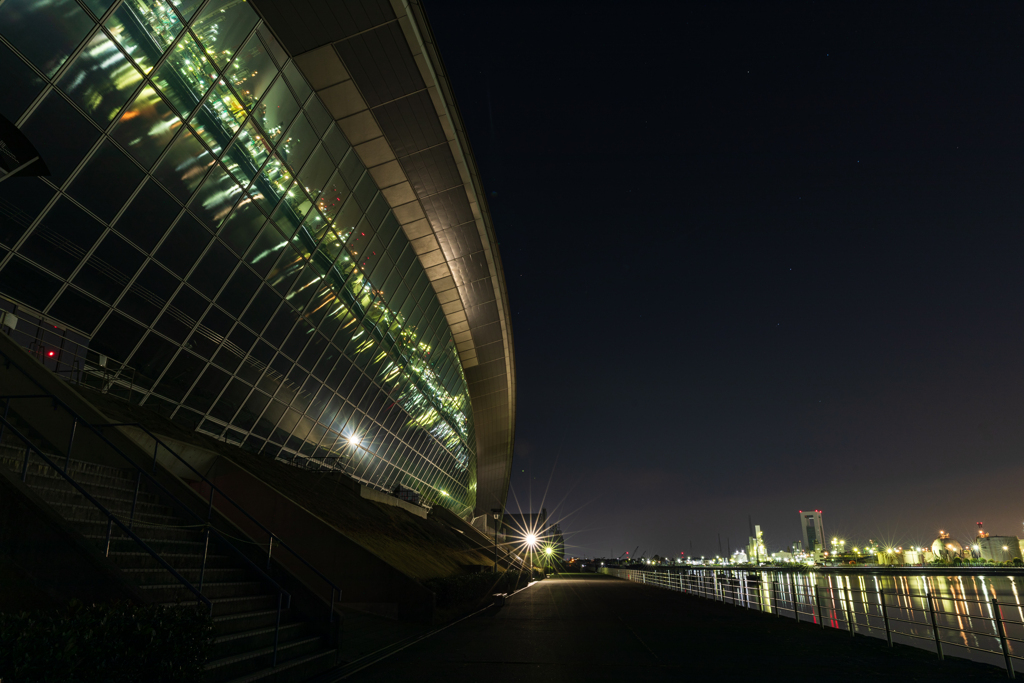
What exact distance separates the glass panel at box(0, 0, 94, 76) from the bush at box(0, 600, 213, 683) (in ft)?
42.4

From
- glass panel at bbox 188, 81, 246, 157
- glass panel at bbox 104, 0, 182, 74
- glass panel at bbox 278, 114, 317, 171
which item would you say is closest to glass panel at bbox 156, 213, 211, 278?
glass panel at bbox 188, 81, 246, 157

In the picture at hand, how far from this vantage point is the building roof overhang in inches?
730

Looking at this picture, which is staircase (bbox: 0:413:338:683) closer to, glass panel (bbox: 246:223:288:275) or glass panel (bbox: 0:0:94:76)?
glass panel (bbox: 0:0:94:76)

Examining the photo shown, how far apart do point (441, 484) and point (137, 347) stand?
29762 millimetres

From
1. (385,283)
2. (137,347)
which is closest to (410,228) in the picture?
(385,283)

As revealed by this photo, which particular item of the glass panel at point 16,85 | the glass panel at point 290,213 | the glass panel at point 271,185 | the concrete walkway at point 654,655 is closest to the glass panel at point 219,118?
the glass panel at point 271,185

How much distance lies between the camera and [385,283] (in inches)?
1077

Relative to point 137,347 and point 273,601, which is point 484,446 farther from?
point 273,601

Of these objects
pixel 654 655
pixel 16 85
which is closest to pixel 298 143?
pixel 16 85

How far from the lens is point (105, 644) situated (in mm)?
5020

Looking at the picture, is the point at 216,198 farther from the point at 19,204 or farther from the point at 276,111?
the point at 19,204

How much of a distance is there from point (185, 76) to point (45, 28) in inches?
133

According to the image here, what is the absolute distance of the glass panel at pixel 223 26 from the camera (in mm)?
15672

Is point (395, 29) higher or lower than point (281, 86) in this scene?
higher
